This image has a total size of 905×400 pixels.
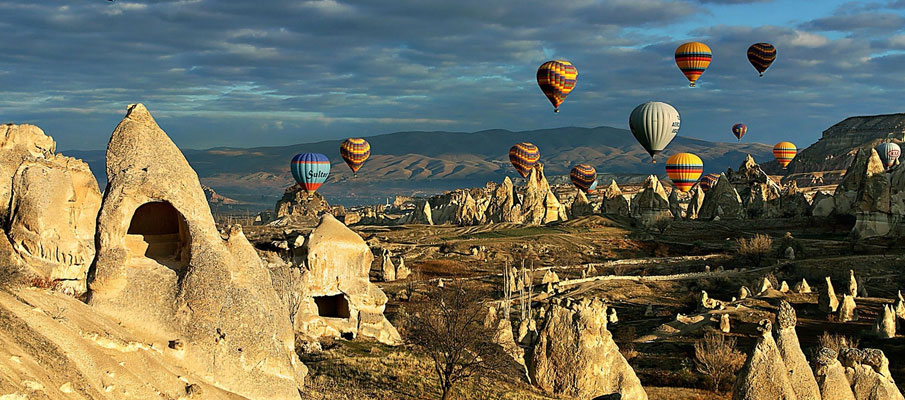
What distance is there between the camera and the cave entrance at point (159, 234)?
11234 mm

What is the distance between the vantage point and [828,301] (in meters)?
38.1

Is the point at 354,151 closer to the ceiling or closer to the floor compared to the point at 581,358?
closer to the ceiling

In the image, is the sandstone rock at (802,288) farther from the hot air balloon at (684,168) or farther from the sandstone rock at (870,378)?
the hot air balloon at (684,168)

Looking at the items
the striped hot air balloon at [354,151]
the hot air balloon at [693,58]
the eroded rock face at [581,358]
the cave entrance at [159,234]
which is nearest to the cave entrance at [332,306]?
the eroded rock face at [581,358]

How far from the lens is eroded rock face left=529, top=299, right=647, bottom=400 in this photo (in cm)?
1889

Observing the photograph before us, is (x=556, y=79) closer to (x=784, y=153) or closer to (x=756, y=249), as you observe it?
(x=756, y=249)

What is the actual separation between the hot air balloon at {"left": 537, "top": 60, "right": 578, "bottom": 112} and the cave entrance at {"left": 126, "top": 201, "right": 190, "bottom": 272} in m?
67.9

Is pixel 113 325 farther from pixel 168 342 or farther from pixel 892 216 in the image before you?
pixel 892 216

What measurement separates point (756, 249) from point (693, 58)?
2840 cm

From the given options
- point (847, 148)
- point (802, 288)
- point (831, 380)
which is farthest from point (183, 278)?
point (847, 148)

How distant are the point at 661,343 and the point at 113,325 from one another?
2722 cm

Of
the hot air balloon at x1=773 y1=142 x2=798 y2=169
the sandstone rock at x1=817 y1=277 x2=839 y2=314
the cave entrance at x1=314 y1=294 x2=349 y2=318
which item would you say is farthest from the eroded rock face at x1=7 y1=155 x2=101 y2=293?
the hot air balloon at x1=773 y1=142 x2=798 y2=169

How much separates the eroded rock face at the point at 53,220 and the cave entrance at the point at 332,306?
1137 cm

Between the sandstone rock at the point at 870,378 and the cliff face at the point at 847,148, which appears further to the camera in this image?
the cliff face at the point at 847,148
